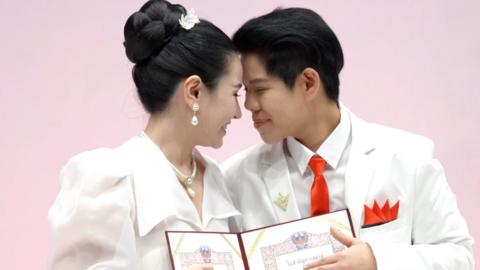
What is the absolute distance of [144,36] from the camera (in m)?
2.16

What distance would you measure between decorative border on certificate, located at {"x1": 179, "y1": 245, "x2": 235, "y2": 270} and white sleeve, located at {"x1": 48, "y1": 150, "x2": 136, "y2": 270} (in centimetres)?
12

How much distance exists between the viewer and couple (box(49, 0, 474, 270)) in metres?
2.04

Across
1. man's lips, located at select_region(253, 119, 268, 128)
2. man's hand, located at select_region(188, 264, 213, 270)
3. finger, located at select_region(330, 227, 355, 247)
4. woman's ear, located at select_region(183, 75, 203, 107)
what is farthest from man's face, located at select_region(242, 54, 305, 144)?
man's hand, located at select_region(188, 264, 213, 270)

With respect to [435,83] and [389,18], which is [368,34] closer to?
[389,18]

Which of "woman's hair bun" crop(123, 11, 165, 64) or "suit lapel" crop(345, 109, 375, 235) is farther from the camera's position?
"suit lapel" crop(345, 109, 375, 235)

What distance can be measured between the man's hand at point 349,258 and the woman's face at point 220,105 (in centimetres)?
37

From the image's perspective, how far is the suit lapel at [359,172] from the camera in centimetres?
231

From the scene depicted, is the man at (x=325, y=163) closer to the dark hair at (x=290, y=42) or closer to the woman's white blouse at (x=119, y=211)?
the dark hair at (x=290, y=42)

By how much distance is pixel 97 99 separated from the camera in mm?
3328

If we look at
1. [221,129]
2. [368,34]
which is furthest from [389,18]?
[221,129]

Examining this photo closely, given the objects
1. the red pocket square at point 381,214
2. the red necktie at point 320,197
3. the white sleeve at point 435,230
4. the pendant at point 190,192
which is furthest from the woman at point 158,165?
the white sleeve at point 435,230

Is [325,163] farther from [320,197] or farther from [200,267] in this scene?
[200,267]

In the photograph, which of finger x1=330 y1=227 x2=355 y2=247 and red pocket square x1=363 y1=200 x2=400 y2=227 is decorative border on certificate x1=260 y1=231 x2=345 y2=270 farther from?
red pocket square x1=363 y1=200 x2=400 y2=227

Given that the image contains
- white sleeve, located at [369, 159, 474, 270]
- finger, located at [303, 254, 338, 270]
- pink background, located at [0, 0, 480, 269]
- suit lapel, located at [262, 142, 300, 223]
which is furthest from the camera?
pink background, located at [0, 0, 480, 269]
